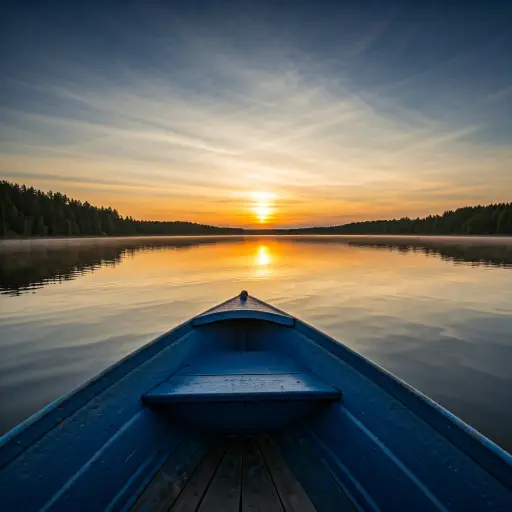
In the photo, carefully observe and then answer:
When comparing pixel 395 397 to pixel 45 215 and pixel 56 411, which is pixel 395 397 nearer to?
pixel 56 411

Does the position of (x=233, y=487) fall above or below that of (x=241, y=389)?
below

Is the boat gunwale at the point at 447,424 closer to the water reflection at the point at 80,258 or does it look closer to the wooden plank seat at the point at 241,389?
the wooden plank seat at the point at 241,389

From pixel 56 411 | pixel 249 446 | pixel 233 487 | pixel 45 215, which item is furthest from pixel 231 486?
pixel 45 215

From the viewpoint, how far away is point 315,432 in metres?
3.40

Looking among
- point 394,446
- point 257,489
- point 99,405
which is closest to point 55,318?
point 99,405

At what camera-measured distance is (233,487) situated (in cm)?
279

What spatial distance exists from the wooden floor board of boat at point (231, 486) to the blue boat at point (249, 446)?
11mm

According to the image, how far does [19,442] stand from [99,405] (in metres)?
0.72

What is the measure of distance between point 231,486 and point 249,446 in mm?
594

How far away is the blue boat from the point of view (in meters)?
2.06

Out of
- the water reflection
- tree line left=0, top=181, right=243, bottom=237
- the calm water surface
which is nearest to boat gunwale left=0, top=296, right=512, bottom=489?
the calm water surface

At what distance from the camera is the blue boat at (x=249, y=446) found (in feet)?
6.76

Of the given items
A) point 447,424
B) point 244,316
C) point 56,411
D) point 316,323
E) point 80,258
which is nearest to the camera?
point 447,424

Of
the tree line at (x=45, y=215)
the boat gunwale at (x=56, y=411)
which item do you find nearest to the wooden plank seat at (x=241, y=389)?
the boat gunwale at (x=56, y=411)
